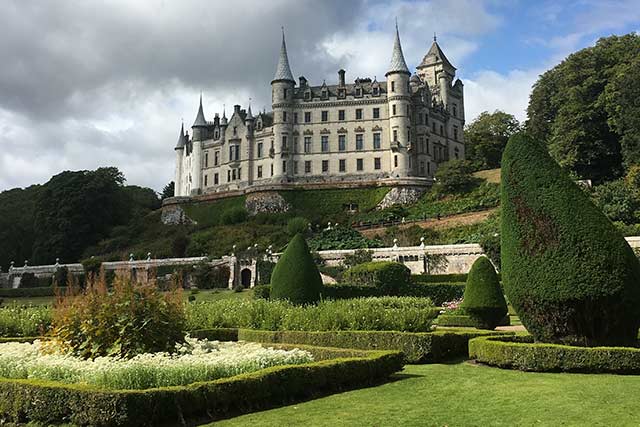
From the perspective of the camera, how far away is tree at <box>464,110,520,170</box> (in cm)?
7743

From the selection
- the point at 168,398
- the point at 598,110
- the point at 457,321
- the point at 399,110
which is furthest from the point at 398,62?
the point at 168,398

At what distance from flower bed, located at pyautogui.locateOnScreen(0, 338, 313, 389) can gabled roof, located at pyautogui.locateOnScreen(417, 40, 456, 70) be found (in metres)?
72.5

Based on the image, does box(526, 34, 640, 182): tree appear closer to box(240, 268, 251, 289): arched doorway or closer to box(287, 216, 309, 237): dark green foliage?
box(287, 216, 309, 237): dark green foliage

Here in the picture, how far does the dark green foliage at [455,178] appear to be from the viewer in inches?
2430

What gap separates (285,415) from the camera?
9.41 meters

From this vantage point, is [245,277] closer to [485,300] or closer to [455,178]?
[455,178]

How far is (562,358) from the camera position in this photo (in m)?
12.4

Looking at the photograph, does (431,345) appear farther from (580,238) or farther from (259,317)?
(259,317)

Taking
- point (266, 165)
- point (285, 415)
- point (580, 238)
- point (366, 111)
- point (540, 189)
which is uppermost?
point (366, 111)

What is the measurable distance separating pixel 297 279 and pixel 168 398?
542 inches

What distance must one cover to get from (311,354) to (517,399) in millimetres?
4411

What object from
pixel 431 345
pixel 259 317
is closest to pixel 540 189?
pixel 431 345

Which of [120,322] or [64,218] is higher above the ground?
[64,218]

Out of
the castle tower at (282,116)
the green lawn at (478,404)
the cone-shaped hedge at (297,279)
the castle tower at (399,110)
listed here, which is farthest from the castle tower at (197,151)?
the green lawn at (478,404)
